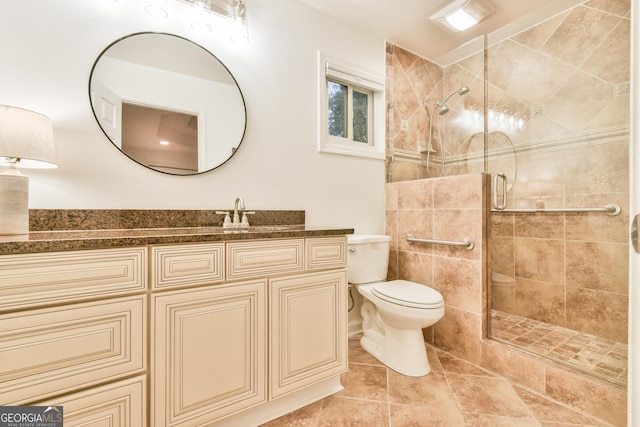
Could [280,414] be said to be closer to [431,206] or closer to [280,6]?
[431,206]

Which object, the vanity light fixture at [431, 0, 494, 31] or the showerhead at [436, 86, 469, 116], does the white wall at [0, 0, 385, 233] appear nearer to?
the vanity light fixture at [431, 0, 494, 31]

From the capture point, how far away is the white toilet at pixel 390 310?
162 cm

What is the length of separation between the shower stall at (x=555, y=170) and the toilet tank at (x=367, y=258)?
2.23 feet

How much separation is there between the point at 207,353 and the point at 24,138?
3.55 ft

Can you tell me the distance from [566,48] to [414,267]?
1837 millimetres

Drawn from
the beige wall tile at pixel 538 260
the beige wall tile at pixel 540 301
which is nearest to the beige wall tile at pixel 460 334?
the beige wall tile at pixel 540 301

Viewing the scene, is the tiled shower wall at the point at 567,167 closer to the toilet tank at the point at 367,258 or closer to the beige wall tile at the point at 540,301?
the beige wall tile at the point at 540,301

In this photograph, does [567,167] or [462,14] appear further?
[462,14]

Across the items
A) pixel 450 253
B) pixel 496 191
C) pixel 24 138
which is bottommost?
pixel 450 253

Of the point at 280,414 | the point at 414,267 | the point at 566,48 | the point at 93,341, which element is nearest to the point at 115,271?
the point at 93,341

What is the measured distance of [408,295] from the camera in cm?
169

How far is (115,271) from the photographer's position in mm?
964

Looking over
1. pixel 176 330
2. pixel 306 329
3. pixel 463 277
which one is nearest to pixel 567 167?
pixel 463 277

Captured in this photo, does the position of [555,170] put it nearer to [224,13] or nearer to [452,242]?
[452,242]
